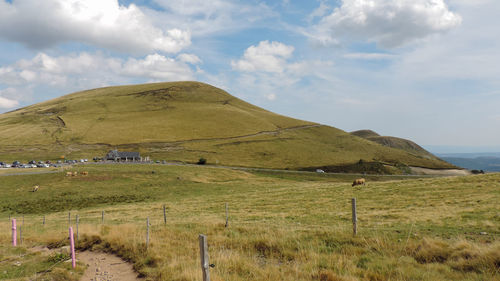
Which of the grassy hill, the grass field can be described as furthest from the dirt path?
the grassy hill

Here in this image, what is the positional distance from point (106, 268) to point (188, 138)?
131067 millimetres

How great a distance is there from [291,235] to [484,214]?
13338 millimetres

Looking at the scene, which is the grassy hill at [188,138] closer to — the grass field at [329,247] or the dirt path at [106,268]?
the grass field at [329,247]

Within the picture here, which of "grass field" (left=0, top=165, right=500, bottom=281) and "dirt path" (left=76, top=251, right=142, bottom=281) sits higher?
"grass field" (left=0, top=165, right=500, bottom=281)

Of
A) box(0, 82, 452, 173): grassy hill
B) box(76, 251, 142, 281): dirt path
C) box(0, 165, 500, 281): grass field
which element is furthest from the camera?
box(0, 82, 452, 173): grassy hill

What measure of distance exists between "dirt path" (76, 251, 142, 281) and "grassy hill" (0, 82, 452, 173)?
92567mm

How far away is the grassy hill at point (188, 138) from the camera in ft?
381

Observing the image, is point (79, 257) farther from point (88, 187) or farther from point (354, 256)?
point (88, 187)

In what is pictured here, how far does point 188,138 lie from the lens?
461 feet

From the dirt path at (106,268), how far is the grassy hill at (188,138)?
92.6 m

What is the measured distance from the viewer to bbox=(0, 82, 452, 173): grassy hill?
116 m

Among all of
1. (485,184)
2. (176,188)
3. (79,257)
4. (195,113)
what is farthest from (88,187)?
(195,113)

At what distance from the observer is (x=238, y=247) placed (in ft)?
40.3

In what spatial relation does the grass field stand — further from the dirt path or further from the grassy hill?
the grassy hill
